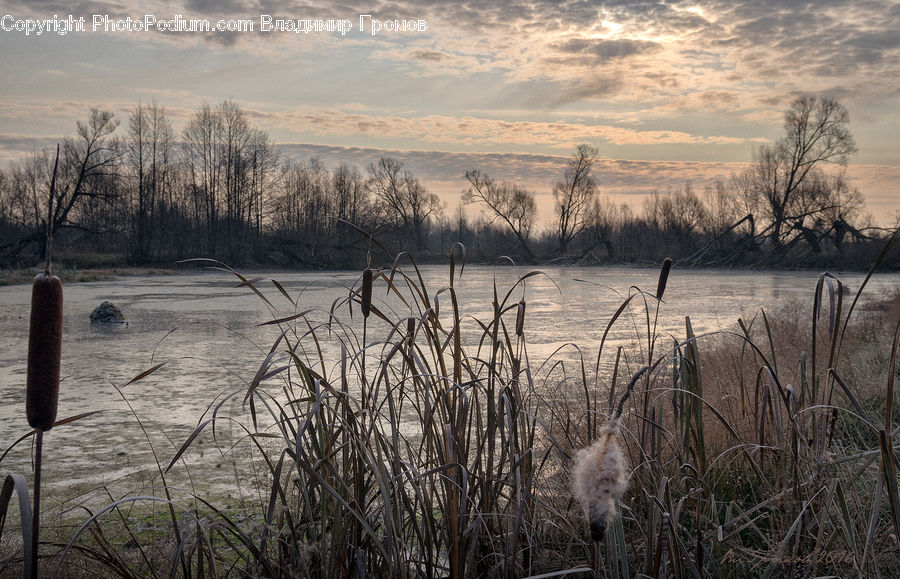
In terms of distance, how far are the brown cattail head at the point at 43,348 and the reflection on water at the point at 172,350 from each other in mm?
326

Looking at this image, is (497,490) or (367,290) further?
(497,490)

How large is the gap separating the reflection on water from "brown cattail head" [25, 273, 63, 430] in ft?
1.07

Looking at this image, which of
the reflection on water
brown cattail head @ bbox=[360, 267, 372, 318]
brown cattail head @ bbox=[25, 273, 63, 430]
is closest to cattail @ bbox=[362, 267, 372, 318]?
brown cattail head @ bbox=[360, 267, 372, 318]

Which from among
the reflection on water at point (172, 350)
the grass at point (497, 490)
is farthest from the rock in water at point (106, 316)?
the grass at point (497, 490)

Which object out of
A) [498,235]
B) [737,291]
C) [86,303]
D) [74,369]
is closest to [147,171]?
[498,235]

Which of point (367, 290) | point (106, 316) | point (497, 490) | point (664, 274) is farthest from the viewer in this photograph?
point (106, 316)

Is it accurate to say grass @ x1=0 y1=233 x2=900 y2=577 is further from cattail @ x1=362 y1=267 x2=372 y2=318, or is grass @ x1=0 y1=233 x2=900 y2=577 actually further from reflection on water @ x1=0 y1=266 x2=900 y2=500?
reflection on water @ x1=0 y1=266 x2=900 y2=500

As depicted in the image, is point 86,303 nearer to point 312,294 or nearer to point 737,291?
point 312,294

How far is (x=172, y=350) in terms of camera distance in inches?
360

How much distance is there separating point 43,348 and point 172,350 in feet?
28.6

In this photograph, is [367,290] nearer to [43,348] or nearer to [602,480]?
[43,348]

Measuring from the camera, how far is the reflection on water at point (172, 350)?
4.54 meters

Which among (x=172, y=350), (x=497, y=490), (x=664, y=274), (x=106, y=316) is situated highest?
(x=664, y=274)

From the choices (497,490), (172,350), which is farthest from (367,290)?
(172,350)
